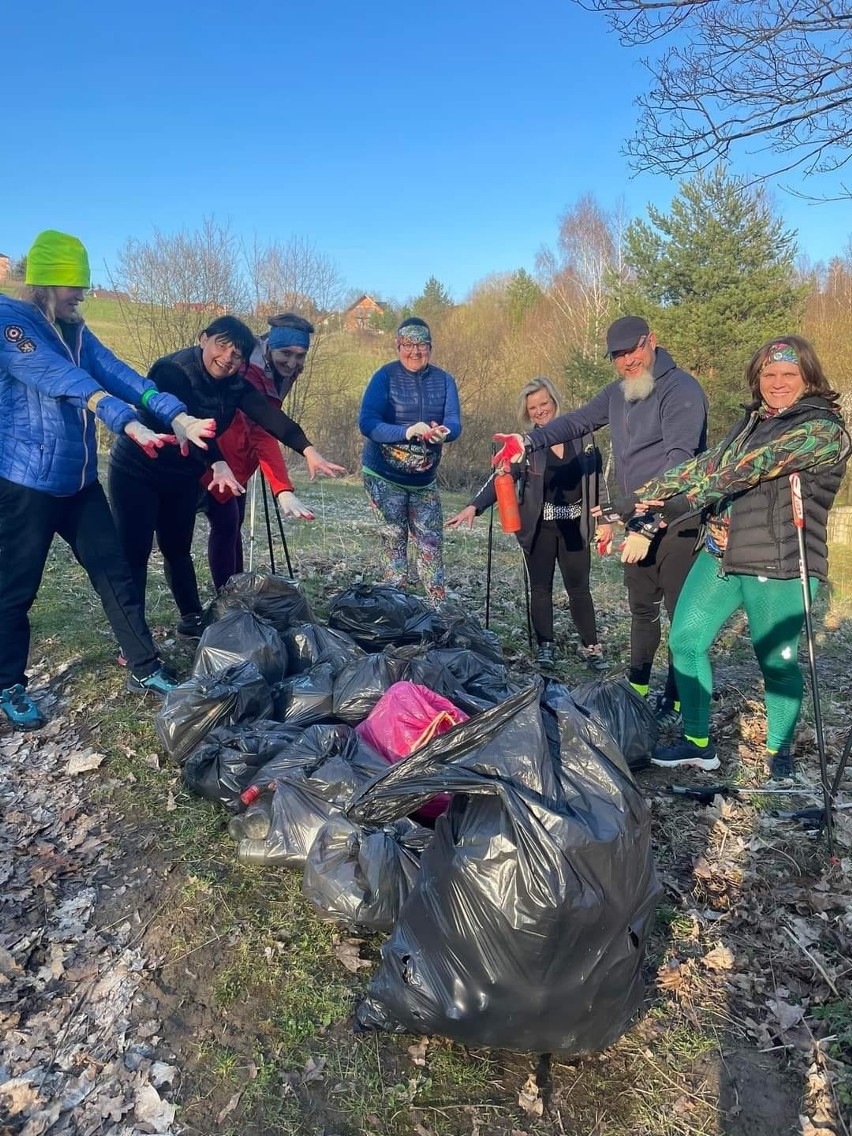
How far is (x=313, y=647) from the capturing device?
392 centimetres

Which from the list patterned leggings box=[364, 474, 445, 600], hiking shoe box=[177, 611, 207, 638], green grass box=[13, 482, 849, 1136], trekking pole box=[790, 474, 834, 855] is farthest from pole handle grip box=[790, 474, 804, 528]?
hiking shoe box=[177, 611, 207, 638]

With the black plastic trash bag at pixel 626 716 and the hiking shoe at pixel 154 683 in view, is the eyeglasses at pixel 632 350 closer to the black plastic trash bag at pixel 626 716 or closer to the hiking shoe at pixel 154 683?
the black plastic trash bag at pixel 626 716

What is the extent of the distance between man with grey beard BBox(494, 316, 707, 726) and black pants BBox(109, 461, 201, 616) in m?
2.44

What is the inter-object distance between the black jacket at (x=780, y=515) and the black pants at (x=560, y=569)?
5.66 feet

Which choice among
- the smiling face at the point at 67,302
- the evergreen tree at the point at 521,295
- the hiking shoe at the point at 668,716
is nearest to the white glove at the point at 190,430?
the smiling face at the point at 67,302

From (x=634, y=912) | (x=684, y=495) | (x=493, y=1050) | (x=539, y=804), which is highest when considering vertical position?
(x=684, y=495)

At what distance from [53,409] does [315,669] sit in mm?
1720

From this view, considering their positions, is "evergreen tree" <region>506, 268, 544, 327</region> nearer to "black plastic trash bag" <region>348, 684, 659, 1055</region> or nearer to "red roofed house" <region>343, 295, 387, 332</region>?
"red roofed house" <region>343, 295, 387, 332</region>

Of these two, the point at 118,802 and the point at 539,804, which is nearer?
the point at 539,804

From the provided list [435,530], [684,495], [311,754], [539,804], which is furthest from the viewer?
[435,530]

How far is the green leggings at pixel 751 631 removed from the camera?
3104 mm

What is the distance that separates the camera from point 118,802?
10.2 ft

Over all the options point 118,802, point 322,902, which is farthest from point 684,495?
point 118,802

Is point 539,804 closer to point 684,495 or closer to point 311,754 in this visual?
point 311,754
